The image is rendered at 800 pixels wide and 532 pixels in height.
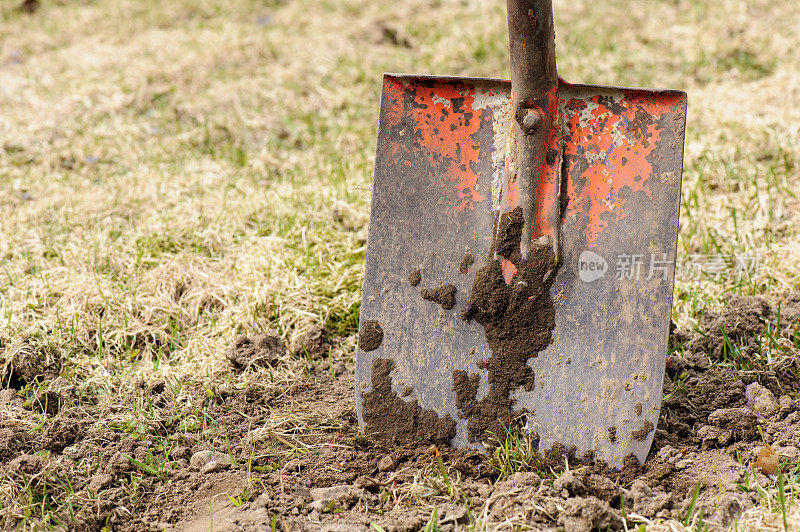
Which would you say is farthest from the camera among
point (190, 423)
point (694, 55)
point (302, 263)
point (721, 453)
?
point (694, 55)

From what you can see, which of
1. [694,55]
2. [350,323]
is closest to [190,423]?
[350,323]

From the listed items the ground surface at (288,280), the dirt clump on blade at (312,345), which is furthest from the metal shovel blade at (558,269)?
the dirt clump on blade at (312,345)

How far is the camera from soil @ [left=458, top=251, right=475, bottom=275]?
1863 mm

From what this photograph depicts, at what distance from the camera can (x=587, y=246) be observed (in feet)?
5.96

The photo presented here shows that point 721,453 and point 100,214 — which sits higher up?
point 100,214

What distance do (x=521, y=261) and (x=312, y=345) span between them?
79 cm

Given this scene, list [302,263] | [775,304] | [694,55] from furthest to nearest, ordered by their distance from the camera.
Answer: [694,55]
[302,263]
[775,304]

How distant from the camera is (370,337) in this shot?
6.04 ft

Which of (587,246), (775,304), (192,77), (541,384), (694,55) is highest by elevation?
(694,55)

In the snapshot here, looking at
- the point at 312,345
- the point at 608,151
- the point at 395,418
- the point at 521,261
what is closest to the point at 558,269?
the point at 521,261

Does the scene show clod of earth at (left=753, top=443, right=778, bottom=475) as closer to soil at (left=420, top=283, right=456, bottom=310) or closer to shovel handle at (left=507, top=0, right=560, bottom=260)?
shovel handle at (left=507, top=0, right=560, bottom=260)

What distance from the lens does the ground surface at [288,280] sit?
5.30 ft

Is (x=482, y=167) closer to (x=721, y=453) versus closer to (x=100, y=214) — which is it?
(x=721, y=453)

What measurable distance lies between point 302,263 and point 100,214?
3.34 feet
